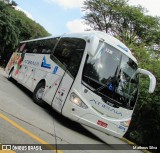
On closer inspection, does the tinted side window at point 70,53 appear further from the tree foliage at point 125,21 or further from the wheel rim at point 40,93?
the tree foliage at point 125,21

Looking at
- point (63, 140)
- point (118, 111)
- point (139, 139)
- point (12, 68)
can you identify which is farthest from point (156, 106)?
point (12, 68)

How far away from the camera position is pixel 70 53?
11836 mm

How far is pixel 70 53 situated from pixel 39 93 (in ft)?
8.35

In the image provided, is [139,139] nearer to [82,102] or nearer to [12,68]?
[82,102]

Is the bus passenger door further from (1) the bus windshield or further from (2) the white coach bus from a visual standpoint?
(1) the bus windshield

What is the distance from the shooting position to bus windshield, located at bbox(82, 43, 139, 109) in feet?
34.2

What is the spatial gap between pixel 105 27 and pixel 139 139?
88.6ft

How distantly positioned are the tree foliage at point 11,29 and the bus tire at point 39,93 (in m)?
30.8

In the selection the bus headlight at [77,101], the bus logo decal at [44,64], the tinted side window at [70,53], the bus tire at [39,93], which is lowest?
the bus tire at [39,93]

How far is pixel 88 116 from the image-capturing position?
10.2 meters

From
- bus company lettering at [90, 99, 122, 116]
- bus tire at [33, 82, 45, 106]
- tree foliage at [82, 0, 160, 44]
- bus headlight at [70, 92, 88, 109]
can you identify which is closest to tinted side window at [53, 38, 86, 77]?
bus headlight at [70, 92, 88, 109]

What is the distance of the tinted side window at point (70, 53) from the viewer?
1102cm

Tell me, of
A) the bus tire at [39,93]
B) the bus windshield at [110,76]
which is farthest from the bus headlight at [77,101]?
the bus tire at [39,93]

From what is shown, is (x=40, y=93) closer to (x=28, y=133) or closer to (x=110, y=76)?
(x=110, y=76)
